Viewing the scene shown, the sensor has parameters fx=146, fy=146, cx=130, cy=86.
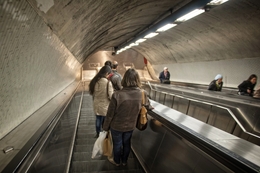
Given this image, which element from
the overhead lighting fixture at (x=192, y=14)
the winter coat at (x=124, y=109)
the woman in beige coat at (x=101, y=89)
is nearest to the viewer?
the winter coat at (x=124, y=109)

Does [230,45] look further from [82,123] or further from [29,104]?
[29,104]

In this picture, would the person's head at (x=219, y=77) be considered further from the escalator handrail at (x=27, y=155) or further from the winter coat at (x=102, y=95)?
the escalator handrail at (x=27, y=155)

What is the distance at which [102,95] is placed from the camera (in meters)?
3.00

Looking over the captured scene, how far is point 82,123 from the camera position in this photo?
4.71m

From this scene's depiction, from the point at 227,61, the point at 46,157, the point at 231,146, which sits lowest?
the point at 46,157

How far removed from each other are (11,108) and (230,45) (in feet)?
26.3

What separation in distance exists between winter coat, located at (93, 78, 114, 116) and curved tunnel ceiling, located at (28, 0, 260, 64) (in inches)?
45.5

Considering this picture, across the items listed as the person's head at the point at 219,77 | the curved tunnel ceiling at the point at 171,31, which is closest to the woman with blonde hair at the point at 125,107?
the curved tunnel ceiling at the point at 171,31

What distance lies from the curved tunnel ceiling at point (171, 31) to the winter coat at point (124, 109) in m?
1.39

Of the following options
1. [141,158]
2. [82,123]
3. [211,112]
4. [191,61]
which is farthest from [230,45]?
[82,123]

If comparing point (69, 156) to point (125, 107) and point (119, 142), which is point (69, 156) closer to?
point (119, 142)

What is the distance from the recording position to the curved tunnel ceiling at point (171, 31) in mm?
2375

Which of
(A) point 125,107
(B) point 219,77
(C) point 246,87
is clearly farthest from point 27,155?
(C) point 246,87

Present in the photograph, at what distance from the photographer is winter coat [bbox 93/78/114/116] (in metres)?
2.92
